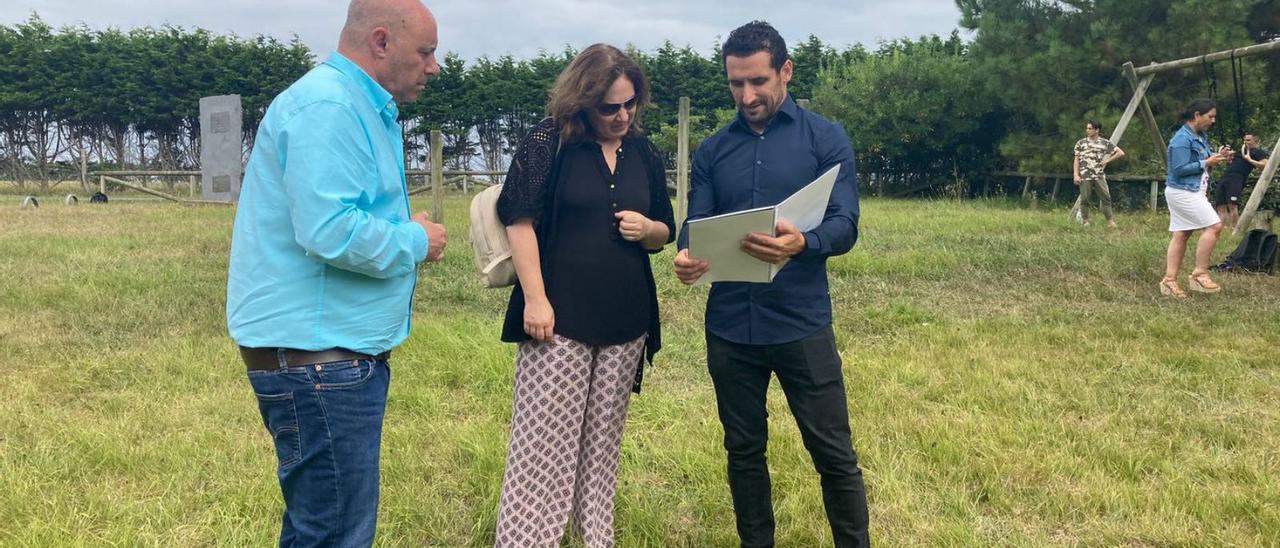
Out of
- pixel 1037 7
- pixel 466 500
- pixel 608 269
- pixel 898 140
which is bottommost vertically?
pixel 466 500

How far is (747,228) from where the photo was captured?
2.14 m

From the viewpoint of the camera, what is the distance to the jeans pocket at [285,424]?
168cm

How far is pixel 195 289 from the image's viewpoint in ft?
22.3

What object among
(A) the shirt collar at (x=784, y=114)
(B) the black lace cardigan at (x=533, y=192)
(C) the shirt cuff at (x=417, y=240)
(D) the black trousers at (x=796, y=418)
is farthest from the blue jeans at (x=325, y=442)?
(A) the shirt collar at (x=784, y=114)

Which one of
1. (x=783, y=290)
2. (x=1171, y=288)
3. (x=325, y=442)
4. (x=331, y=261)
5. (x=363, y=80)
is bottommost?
(x=1171, y=288)

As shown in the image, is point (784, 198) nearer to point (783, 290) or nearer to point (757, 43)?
point (783, 290)

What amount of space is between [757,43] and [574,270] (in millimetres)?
800

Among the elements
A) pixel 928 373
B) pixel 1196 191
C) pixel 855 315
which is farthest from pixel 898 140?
pixel 928 373

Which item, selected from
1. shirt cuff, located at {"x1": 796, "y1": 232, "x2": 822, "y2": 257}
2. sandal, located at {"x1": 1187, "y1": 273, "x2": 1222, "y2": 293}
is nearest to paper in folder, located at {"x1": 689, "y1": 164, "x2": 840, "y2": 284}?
shirt cuff, located at {"x1": 796, "y1": 232, "x2": 822, "y2": 257}

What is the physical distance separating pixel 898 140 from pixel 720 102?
713cm

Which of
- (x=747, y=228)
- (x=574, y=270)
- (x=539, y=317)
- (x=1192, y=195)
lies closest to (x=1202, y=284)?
(x=1192, y=195)

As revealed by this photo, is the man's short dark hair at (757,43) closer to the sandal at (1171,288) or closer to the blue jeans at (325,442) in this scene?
the blue jeans at (325,442)

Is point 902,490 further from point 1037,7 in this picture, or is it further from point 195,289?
point 1037,7

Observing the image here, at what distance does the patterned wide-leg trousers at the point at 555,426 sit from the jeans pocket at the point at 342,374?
0.72m
